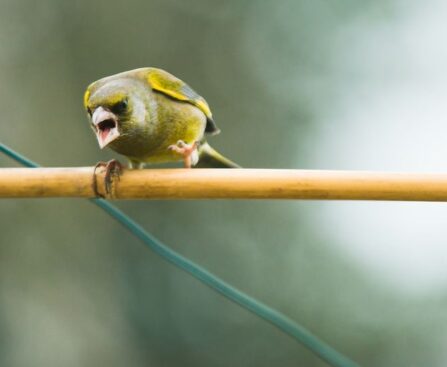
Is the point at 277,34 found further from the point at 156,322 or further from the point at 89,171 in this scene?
the point at 89,171

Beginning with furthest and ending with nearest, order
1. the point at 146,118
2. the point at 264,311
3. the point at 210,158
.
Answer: the point at 210,158
the point at 146,118
the point at 264,311

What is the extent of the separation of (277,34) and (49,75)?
6.09 ft

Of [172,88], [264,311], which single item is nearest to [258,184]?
[264,311]

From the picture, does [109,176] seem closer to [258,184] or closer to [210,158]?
[258,184]

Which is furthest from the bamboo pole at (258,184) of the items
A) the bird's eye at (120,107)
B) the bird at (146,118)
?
the bird's eye at (120,107)

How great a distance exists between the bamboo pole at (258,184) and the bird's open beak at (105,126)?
7.7 inches

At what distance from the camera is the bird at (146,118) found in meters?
2.07

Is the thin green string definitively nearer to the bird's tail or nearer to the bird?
the bird

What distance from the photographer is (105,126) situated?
6.85 feet

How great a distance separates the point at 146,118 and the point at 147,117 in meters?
0.01

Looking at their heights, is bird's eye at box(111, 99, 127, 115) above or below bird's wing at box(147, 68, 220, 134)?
below

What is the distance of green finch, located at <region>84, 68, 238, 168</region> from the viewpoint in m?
2.08

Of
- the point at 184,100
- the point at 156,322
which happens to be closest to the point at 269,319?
the point at 184,100

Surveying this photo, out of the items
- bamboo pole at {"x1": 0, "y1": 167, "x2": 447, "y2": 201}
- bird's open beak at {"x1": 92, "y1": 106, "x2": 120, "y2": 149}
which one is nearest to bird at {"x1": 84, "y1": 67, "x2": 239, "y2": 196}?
bird's open beak at {"x1": 92, "y1": 106, "x2": 120, "y2": 149}
